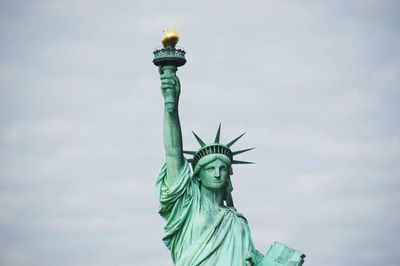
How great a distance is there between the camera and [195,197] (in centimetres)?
2736

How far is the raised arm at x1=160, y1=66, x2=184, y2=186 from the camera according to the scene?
27125 mm

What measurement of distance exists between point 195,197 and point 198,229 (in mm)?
732

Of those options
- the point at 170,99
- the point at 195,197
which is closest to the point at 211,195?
the point at 195,197

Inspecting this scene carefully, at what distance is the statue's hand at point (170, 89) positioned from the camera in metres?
27.1

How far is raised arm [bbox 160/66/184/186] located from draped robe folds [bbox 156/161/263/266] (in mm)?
197

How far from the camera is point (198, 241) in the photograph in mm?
26719

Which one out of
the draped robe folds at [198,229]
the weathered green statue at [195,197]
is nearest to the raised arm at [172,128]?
the weathered green statue at [195,197]

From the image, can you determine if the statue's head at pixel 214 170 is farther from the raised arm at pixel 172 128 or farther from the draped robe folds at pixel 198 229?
the raised arm at pixel 172 128

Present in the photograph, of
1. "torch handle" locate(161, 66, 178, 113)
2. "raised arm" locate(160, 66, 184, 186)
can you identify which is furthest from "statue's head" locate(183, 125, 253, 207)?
"torch handle" locate(161, 66, 178, 113)

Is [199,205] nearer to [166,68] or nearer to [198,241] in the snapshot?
[198,241]

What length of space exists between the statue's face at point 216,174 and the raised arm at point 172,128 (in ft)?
1.84

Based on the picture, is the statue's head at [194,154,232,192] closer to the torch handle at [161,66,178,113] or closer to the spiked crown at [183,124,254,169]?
the spiked crown at [183,124,254,169]

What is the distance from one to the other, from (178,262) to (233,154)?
261 cm

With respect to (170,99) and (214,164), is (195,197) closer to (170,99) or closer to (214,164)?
(214,164)
